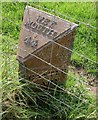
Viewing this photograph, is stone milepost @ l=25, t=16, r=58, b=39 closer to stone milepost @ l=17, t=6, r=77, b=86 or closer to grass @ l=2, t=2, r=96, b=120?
stone milepost @ l=17, t=6, r=77, b=86

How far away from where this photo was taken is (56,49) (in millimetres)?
3350

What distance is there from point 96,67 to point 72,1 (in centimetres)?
131

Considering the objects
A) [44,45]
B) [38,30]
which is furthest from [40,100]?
[38,30]

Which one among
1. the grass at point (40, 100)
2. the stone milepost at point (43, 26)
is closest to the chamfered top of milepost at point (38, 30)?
the stone milepost at point (43, 26)

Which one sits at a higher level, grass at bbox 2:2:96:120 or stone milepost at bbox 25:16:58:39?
stone milepost at bbox 25:16:58:39

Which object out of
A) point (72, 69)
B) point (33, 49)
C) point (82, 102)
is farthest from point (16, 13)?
point (82, 102)

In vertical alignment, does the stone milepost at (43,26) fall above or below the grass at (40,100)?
above

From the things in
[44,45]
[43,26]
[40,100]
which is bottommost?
[40,100]

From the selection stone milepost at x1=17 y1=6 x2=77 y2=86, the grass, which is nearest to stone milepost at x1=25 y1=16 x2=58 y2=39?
stone milepost at x1=17 y1=6 x2=77 y2=86

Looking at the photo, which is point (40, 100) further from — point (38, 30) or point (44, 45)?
point (38, 30)

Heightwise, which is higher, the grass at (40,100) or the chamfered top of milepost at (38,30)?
the chamfered top of milepost at (38,30)

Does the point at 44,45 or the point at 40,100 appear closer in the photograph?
the point at 44,45

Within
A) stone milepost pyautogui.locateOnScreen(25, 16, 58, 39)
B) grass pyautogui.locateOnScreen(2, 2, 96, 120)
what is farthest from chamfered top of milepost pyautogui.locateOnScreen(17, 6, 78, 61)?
grass pyautogui.locateOnScreen(2, 2, 96, 120)

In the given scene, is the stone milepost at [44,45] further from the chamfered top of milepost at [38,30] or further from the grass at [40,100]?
the grass at [40,100]
